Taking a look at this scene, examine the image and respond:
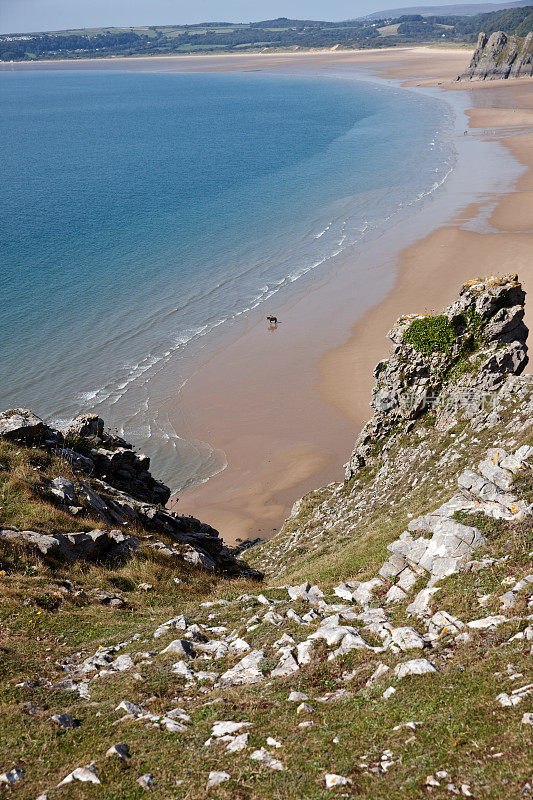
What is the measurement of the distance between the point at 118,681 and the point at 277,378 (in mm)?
29933

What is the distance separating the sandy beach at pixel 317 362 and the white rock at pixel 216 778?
718 inches

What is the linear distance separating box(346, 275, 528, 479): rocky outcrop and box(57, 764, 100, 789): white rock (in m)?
16.0

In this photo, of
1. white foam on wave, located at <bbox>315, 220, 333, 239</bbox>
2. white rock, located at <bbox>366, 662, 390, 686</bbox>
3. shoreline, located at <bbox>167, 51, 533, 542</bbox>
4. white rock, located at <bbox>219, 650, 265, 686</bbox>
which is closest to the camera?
white rock, located at <bbox>366, 662, 390, 686</bbox>

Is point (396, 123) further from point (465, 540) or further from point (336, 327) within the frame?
point (465, 540)

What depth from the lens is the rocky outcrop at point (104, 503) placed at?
53.1 feet

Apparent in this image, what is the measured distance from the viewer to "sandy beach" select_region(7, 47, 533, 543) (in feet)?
101

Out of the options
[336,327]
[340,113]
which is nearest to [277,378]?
[336,327]

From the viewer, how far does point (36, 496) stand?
16.9 meters

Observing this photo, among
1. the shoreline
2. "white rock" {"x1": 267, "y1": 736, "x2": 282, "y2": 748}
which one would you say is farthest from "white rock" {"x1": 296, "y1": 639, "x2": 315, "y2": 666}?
the shoreline

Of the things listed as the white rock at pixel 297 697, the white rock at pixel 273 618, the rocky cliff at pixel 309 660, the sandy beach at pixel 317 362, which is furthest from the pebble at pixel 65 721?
the sandy beach at pixel 317 362

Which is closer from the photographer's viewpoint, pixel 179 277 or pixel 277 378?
pixel 277 378

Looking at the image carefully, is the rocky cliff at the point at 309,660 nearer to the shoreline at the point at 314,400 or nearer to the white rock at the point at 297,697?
the white rock at the point at 297,697

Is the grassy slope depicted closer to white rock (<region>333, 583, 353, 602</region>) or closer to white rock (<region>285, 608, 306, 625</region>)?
white rock (<region>285, 608, 306, 625</region>)

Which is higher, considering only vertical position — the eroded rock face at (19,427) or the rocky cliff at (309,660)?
the eroded rock face at (19,427)
